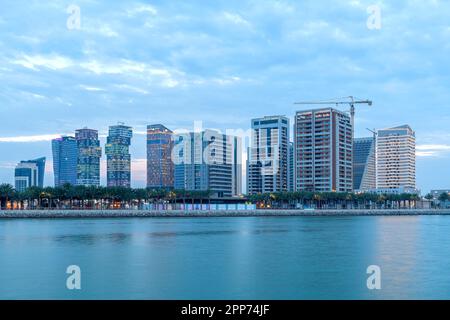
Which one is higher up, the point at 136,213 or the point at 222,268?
the point at 222,268

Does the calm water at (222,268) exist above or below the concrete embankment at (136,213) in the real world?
above

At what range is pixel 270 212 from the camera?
188m

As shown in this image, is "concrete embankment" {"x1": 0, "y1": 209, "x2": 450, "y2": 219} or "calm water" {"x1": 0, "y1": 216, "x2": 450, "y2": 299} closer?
"calm water" {"x1": 0, "y1": 216, "x2": 450, "y2": 299}

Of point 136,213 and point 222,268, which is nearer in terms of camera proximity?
point 222,268

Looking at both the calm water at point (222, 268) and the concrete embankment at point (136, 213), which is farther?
the concrete embankment at point (136, 213)

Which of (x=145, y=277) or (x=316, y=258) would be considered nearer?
(x=145, y=277)

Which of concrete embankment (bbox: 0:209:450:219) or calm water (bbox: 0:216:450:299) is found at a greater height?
calm water (bbox: 0:216:450:299)
